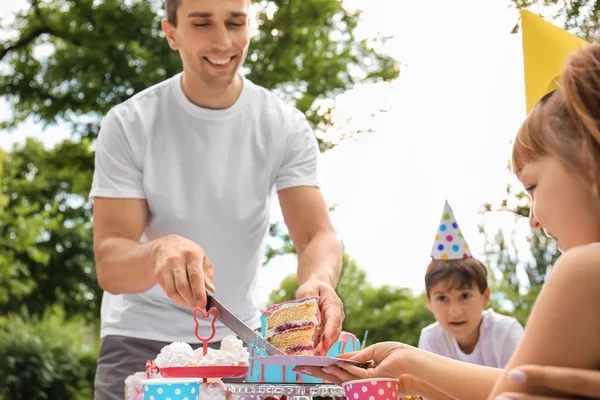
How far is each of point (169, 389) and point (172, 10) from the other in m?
1.49

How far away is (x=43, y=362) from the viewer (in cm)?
1079

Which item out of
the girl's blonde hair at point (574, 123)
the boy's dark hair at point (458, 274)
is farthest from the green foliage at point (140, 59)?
the girl's blonde hair at point (574, 123)

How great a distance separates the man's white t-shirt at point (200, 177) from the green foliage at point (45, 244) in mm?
→ 9350

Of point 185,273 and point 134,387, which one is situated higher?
point 185,273

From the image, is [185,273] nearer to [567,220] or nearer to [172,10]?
[567,220]

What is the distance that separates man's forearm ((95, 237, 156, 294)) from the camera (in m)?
2.00

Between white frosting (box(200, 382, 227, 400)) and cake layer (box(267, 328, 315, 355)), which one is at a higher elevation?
cake layer (box(267, 328, 315, 355))

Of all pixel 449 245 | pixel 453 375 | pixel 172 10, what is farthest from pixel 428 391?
pixel 449 245

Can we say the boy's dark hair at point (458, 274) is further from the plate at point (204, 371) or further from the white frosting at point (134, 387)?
the plate at point (204, 371)

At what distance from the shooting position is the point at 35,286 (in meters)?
12.7

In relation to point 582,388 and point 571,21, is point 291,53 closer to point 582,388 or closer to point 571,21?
point 571,21

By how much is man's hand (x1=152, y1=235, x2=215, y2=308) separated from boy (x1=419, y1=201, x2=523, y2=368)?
2.53m

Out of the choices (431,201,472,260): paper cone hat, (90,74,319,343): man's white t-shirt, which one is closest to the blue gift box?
(90,74,319,343): man's white t-shirt

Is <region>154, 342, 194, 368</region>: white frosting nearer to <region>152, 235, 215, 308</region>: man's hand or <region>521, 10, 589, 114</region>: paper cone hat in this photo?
<region>152, 235, 215, 308</region>: man's hand
